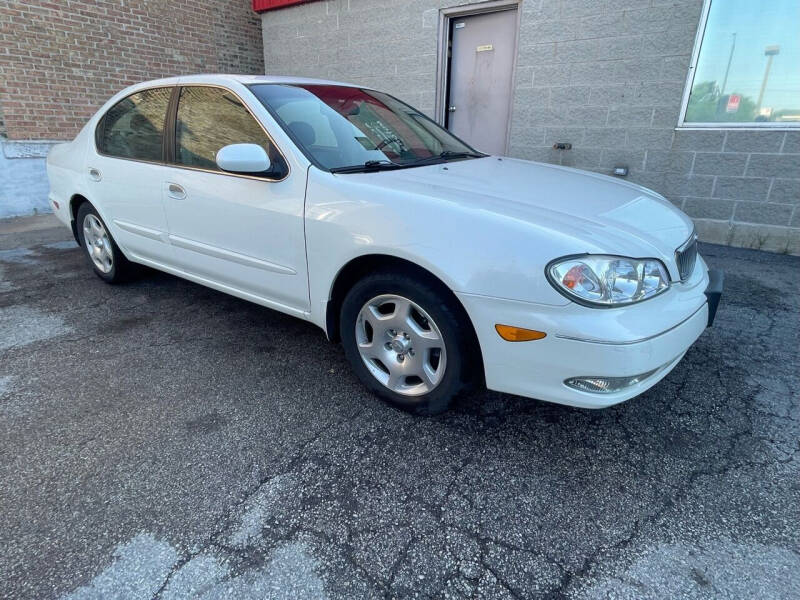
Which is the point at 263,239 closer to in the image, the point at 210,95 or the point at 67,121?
the point at 210,95

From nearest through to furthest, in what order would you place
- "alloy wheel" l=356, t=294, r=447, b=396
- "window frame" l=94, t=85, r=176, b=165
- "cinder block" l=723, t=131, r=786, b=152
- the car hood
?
the car hood, "alloy wheel" l=356, t=294, r=447, b=396, "window frame" l=94, t=85, r=176, b=165, "cinder block" l=723, t=131, r=786, b=152

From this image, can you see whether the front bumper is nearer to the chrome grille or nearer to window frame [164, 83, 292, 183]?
the chrome grille

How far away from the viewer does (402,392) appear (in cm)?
236

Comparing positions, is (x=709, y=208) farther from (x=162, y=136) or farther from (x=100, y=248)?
(x=100, y=248)

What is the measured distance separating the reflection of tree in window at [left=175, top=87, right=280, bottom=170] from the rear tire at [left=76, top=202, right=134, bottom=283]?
1.31m

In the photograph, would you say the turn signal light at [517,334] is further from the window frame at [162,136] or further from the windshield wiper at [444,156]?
the window frame at [162,136]

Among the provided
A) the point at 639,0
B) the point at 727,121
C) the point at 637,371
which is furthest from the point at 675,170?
the point at 637,371

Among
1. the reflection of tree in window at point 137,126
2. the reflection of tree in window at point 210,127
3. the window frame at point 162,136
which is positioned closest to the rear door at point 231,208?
the reflection of tree in window at point 210,127

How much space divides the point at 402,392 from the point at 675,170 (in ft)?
15.6

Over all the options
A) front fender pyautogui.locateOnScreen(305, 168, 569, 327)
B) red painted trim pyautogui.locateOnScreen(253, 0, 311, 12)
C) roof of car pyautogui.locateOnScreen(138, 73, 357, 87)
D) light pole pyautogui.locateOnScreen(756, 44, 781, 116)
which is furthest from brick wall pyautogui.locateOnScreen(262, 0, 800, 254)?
front fender pyautogui.locateOnScreen(305, 168, 569, 327)

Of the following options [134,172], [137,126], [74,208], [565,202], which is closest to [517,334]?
[565,202]

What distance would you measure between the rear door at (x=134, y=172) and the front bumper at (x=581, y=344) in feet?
7.80

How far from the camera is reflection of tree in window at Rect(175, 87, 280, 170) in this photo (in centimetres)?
266

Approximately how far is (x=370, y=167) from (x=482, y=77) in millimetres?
4678
